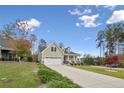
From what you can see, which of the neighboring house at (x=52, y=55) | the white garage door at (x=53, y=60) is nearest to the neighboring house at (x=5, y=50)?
the neighboring house at (x=52, y=55)

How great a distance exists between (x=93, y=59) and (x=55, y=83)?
126ft

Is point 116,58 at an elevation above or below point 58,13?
below

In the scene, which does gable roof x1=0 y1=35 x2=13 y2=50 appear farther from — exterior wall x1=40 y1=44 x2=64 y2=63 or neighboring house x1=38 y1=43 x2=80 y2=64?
exterior wall x1=40 y1=44 x2=64 y2=63

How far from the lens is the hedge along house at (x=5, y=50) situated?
4782 centimetres

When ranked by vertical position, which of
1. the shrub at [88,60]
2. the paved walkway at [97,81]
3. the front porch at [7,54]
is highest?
the front porch at [7,54]

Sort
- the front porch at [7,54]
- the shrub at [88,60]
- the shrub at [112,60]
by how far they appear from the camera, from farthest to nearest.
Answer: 1. the shrub at [88,60]
2. the front porch at [7,54]
3. the shrub at [112,60]

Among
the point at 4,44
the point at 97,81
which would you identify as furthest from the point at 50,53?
the point at 97,81

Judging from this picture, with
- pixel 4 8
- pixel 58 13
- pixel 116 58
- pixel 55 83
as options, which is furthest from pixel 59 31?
pixel 55 83

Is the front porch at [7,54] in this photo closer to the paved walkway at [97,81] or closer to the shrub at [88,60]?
the shrub at [88,60]

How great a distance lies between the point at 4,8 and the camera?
28828mm

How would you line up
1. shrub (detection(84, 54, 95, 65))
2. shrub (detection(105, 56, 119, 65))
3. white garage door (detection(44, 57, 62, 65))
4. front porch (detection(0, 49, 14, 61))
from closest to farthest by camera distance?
shrub (detection(105, 56, 119, 65)) → front porch (detection(0, 49, 14, 61)) → white garage door (detection(44, 57, 62, 65)) → shrub (detection(84, 54, 95, 65))

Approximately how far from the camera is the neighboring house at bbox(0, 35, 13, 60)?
47881mm

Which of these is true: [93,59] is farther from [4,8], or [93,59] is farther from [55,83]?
[55,83]

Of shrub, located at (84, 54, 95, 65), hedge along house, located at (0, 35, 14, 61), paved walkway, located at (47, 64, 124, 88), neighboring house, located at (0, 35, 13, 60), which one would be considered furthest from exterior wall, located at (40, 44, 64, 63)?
paved walkway, located at (47, 64, 124, 88)
